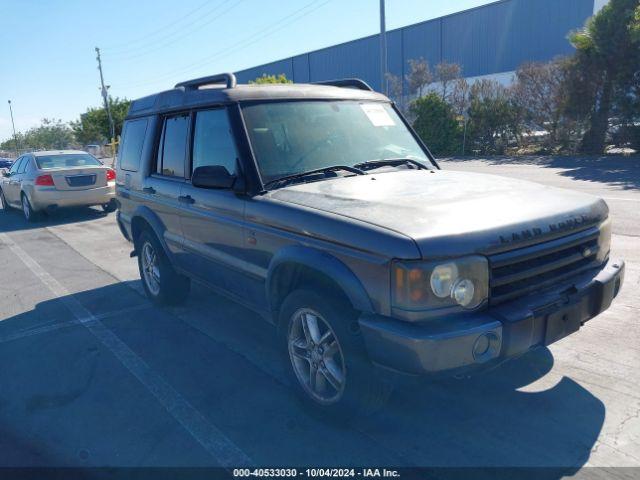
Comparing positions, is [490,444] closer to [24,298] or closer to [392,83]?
[24,298]

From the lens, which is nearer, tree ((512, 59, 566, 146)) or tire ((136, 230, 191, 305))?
tire ((136, 230, 191, 305))

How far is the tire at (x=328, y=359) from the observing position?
2.93 meters

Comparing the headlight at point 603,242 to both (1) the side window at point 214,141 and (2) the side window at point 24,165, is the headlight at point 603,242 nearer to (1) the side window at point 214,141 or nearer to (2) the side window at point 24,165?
(1) the side window at point 214,141

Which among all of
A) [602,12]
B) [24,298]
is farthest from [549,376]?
[602,12]

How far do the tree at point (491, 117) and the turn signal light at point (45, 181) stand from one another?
1632cm

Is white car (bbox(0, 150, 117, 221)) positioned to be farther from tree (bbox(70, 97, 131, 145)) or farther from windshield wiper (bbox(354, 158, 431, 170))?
tree (bbox(70, 97, 131, 145))

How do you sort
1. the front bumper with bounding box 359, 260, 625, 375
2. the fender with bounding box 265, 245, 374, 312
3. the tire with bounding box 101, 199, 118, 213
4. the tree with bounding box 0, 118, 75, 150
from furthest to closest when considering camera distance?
the tree with bounding box 0, 118, 75, 150 → the tire with bounding box 101, 199, 118, 213 → the fender with bounding box 265, 245, 374, 312 → the front bumper with bounding box 359, 260, 625, 375

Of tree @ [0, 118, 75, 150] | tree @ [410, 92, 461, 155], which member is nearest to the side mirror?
tree @ [410, 92, 461, 155]

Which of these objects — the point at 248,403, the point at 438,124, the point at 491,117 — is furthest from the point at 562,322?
the point at 438,124

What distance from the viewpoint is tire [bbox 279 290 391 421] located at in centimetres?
293

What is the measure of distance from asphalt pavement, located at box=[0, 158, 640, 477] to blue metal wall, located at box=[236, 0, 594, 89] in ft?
115

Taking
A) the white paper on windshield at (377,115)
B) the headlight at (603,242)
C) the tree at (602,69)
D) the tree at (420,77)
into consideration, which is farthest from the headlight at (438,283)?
the tree at (420,77)

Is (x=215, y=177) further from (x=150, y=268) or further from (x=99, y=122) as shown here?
(x=99, y=122)

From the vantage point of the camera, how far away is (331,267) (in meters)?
2.91
